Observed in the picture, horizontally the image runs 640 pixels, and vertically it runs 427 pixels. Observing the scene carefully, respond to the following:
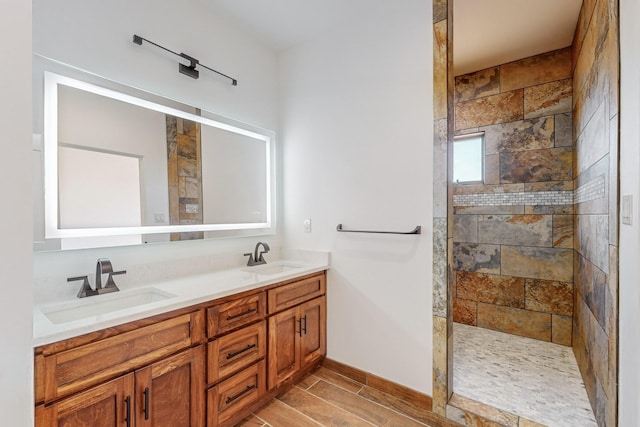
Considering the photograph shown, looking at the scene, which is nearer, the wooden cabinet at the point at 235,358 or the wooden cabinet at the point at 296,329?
the wooden cabinet at the point at 235,358

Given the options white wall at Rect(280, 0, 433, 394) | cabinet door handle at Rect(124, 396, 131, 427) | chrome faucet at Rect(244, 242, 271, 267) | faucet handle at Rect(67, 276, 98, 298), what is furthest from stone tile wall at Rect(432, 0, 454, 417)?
faucet handle at Rect(67, 276, 98, 298)

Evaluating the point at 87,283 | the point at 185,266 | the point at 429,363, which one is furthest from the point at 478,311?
the point at 87,283

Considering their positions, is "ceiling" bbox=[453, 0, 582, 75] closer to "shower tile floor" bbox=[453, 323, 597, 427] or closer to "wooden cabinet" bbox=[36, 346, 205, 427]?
"shower tile floor" bbox=[453, 323, 597, 427]

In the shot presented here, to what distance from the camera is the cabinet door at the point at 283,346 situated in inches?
73.2

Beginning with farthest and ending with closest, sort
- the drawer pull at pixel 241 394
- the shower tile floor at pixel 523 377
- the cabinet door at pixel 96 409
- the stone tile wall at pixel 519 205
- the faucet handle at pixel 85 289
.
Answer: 1. the stone tile wall at pixel 519 205
2. the shower tile floor at pixel 523 377
3. the drawer pull at pixel 241 394
4. the faucet handle at pixel 85 289
5. the cabinet door at pixel 96 409

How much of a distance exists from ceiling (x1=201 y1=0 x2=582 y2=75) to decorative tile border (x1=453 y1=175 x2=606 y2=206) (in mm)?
1287

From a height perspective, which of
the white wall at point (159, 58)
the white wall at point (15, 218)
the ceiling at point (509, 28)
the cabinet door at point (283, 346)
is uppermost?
the ceiling at point (509, 28)

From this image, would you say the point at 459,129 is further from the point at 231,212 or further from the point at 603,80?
the point at 231,212

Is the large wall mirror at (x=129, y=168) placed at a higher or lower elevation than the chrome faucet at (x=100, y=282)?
→ higher

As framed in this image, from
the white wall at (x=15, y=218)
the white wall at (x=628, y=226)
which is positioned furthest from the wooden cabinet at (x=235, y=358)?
the white wall at (x=628, y=226)

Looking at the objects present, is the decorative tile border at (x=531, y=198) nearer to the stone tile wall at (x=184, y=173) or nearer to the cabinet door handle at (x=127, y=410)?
the stone tile wall at (x=184, y=173)

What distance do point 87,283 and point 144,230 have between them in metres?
0.39

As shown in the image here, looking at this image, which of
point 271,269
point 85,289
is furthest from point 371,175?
point 85,289

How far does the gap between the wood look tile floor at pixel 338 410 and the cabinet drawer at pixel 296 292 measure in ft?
2.02
